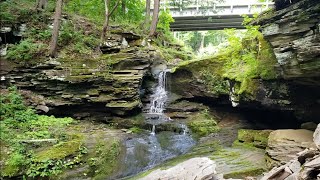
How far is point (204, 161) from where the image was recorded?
21.7 feet

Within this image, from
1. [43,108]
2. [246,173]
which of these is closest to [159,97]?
[43,108]

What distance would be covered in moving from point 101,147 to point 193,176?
4881 millimetres

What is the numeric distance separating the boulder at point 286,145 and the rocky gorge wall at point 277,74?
6.41 ft

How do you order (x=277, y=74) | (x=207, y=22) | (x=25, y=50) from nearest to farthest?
(x=277, y=74) → (x=25, y=50) → (x=207, y=22)

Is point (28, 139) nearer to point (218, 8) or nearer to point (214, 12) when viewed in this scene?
point (214, 12)

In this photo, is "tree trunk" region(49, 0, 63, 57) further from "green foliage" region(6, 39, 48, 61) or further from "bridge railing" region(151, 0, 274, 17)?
"bridge railing" region(151, 0, 274, 17)

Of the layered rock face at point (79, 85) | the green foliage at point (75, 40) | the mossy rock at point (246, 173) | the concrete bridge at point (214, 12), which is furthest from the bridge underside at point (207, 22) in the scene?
the mossy rock at point (246, 173)

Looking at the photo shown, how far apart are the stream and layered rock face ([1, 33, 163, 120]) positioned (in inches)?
66.4

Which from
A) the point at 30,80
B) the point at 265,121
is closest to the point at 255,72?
the point at 265,121

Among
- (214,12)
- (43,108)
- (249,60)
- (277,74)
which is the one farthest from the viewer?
(214,12)

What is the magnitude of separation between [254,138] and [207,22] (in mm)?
19626

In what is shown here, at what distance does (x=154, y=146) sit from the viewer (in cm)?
1117

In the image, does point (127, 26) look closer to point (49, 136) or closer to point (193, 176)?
point (49, 136)

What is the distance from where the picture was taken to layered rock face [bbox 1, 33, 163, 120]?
44.0ft
